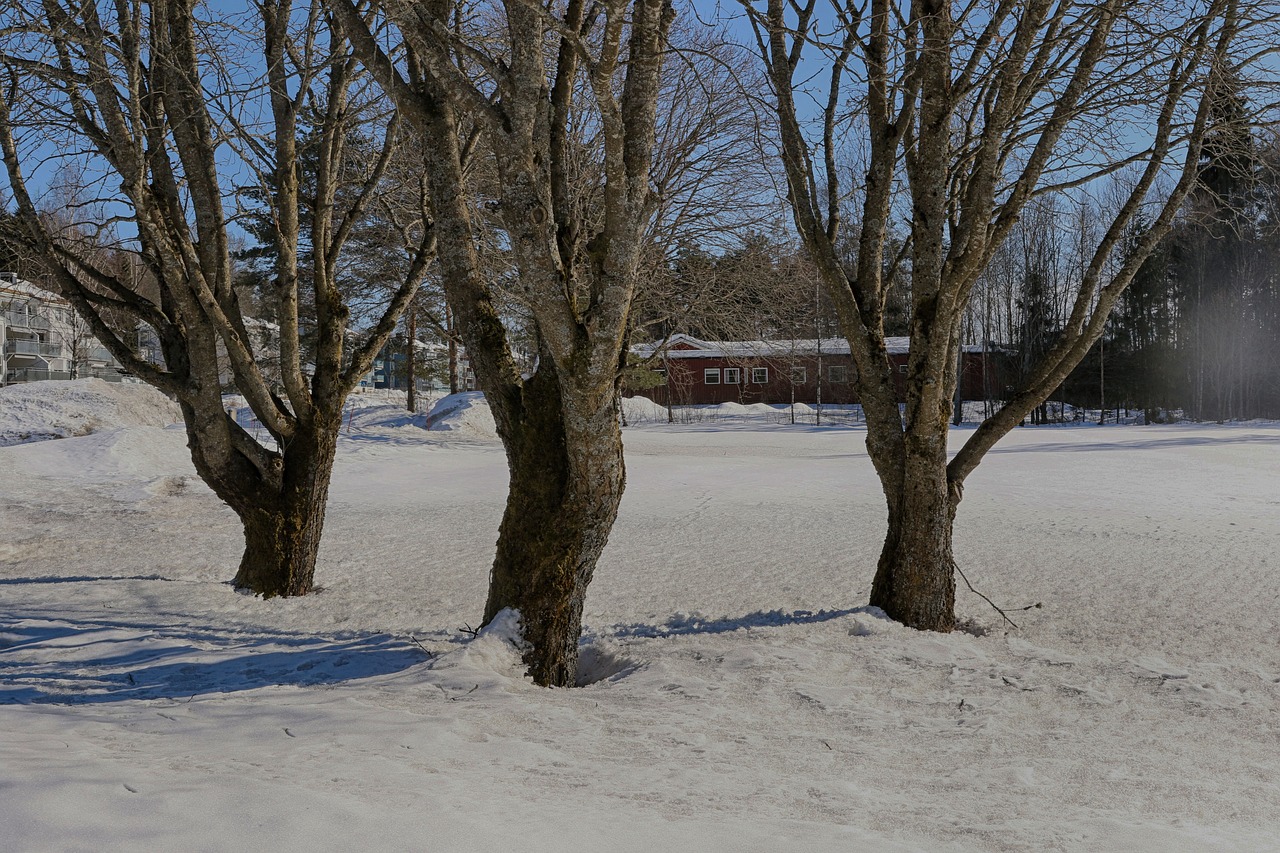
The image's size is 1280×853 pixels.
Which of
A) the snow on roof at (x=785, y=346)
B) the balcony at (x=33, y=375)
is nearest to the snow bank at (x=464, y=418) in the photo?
the snow on roof at (x=785, y=346)

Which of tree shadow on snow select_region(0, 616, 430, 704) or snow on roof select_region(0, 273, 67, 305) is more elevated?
snow on roof select_region(0, 273, 67, 305)

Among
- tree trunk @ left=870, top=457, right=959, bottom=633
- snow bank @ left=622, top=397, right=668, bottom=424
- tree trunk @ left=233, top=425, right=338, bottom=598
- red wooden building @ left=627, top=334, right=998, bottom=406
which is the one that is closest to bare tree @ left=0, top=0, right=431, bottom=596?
tree trunk @ left=233, top=425, right=338, bottom=598

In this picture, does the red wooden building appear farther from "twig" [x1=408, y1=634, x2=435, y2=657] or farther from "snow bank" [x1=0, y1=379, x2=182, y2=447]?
"twig" [x1=408, y1=634, x2=435, y2=657]

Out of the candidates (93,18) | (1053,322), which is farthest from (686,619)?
(1053,322)

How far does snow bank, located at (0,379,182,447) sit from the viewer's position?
685 inches

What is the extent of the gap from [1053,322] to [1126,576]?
113ft

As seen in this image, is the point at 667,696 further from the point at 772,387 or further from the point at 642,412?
the point at 772,387

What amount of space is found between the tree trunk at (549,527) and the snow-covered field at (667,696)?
0.20 m

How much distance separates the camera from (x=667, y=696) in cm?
374

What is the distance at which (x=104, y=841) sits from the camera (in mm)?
1711

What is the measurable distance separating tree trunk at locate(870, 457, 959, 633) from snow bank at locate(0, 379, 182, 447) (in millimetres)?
17507

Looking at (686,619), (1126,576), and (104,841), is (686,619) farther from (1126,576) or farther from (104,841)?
(104,841)

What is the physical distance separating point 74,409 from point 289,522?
50.5ft

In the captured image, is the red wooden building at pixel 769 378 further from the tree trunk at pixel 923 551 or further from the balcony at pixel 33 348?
the tree trunk at pixel 923 551
